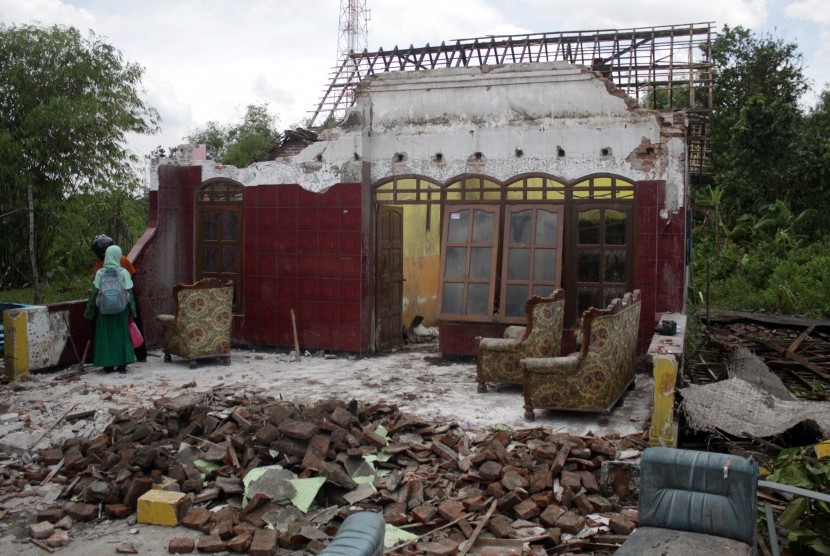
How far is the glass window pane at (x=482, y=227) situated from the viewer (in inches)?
389

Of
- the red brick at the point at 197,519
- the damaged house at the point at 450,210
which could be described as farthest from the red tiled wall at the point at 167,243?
the red brick at the point at 197,519

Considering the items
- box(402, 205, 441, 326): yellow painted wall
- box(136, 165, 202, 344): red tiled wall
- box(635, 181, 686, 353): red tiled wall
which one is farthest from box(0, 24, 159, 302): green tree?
box(635, 181, 686, 353): red tiled wall

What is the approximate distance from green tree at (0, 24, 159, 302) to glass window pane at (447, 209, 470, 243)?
9.15 metres

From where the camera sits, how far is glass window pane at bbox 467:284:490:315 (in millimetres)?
9773

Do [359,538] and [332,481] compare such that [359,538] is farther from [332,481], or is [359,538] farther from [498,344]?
[498,344]

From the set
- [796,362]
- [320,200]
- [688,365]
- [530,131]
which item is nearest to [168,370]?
[320,200]

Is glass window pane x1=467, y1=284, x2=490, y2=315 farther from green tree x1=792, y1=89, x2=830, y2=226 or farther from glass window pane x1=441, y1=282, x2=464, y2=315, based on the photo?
green tree x1=792, y1=89, x2=830, y2=226

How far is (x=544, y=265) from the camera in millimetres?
9531

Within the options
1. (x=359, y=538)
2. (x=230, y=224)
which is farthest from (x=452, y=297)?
(x=359, y=538)

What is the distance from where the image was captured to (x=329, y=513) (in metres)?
5.18

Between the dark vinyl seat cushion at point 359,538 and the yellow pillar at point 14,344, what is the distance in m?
7.33

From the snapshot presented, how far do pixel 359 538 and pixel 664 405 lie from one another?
12.1ft

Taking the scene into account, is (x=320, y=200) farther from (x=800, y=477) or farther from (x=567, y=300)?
(x=800, y=477)

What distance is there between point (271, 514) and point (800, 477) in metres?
3.58
